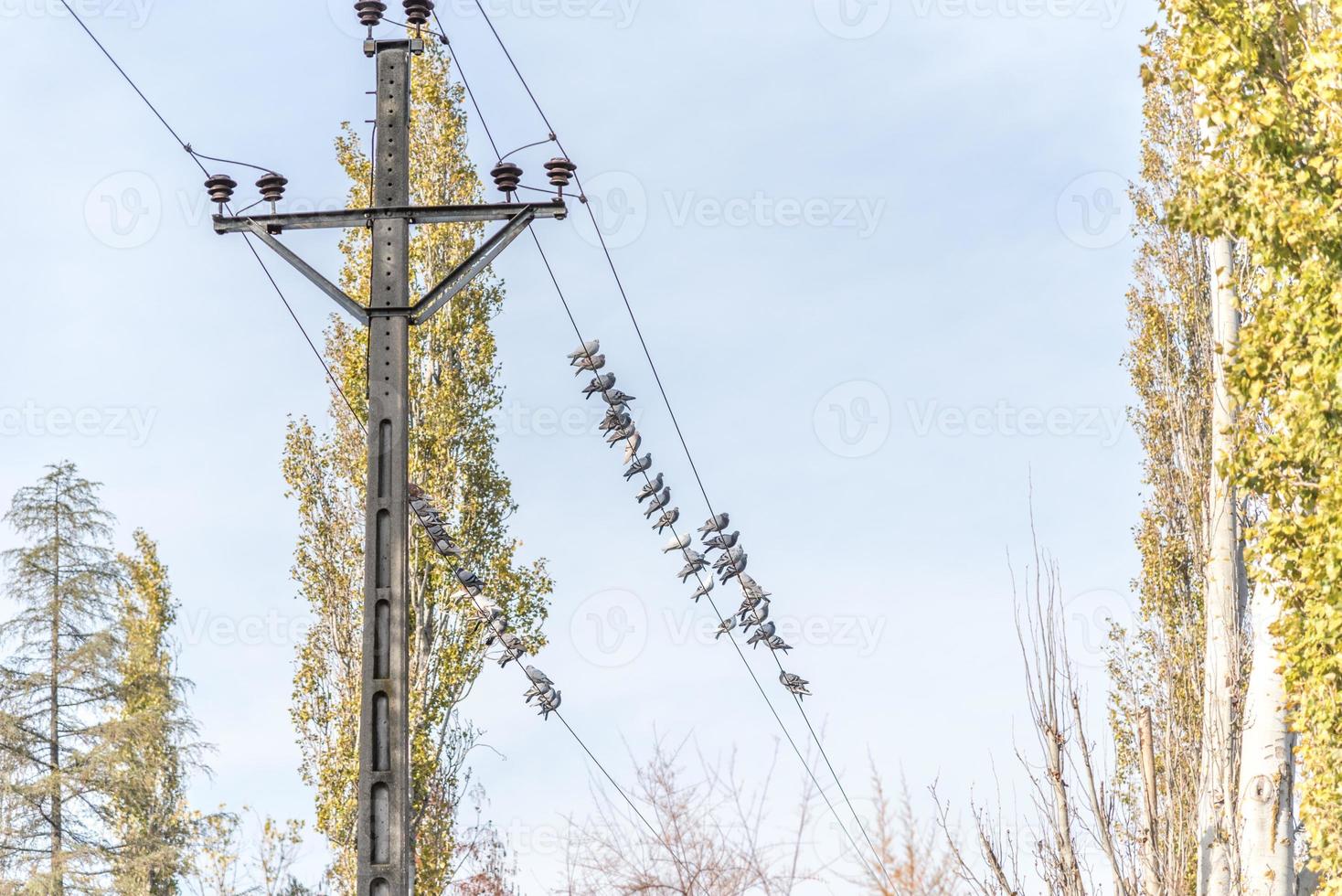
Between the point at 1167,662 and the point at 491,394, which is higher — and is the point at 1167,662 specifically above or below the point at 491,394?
below

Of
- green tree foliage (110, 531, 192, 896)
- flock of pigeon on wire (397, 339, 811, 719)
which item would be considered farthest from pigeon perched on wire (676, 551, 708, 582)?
green tree foliage (110, 531, 192, 896)

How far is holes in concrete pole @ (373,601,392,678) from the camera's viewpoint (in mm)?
8453

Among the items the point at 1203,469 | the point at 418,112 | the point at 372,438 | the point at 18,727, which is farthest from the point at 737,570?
the point at 18,727

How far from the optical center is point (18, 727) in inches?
982

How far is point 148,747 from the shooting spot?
1038 inches

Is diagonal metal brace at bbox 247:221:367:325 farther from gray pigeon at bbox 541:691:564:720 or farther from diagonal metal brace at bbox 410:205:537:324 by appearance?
gray pigeon at bbox 541:691:564:720

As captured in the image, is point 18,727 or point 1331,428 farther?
point 18,727

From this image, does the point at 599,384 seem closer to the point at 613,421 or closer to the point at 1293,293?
the point at 613,421

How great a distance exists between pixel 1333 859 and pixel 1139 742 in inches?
70.1

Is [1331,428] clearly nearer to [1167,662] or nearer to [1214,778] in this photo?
[1167,662]

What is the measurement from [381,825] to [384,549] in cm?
150

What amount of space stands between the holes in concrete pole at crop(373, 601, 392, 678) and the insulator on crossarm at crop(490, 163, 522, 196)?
2779 mm

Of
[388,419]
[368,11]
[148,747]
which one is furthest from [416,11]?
[148,747]

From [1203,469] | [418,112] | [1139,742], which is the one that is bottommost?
[1139,742]
